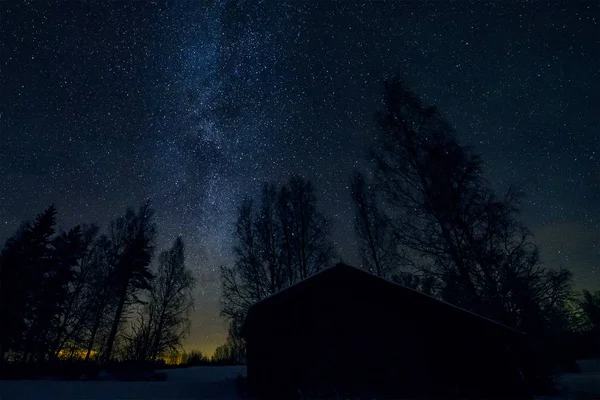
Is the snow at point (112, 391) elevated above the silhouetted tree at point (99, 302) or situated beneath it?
situated beneath

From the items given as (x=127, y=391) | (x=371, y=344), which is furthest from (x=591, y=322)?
(x=127, y=391)

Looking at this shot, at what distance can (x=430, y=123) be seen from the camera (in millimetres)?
13750

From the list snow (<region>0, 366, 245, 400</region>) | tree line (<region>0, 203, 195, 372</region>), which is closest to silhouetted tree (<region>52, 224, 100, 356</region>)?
tree line (<region>0, 203, 195, 372</region>)

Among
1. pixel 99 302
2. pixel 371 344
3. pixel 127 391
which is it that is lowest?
pixel 127 391

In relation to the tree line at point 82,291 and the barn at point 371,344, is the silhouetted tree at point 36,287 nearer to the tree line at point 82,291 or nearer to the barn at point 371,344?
the tree line at point 82,291

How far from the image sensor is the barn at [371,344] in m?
9.50

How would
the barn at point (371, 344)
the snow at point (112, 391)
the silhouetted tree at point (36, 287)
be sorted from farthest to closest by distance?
the silhouetted tree at point (36, 287) < the barn at point (371, 344) < the snow at point (112, 391)

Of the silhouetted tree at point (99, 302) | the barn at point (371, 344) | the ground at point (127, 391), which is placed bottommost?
the ground at point (127, 391)

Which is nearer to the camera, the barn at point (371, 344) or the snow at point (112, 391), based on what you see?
the snow at point (112, 391)

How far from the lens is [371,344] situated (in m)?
10.0

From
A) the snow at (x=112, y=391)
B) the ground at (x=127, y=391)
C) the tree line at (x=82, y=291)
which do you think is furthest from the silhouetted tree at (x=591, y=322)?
the tree line at (x=82, y=291)

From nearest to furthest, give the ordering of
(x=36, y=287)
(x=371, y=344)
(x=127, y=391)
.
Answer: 1. (x=371, y=344)
2. (x=127, y=391)
3. (x=36, y=287)

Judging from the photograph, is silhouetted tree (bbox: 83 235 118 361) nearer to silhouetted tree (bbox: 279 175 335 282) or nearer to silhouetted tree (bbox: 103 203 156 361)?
silhouetted tree (bbox: 103 203 156 361)

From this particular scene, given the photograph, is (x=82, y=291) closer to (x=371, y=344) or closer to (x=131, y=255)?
(x=131, y=255)
